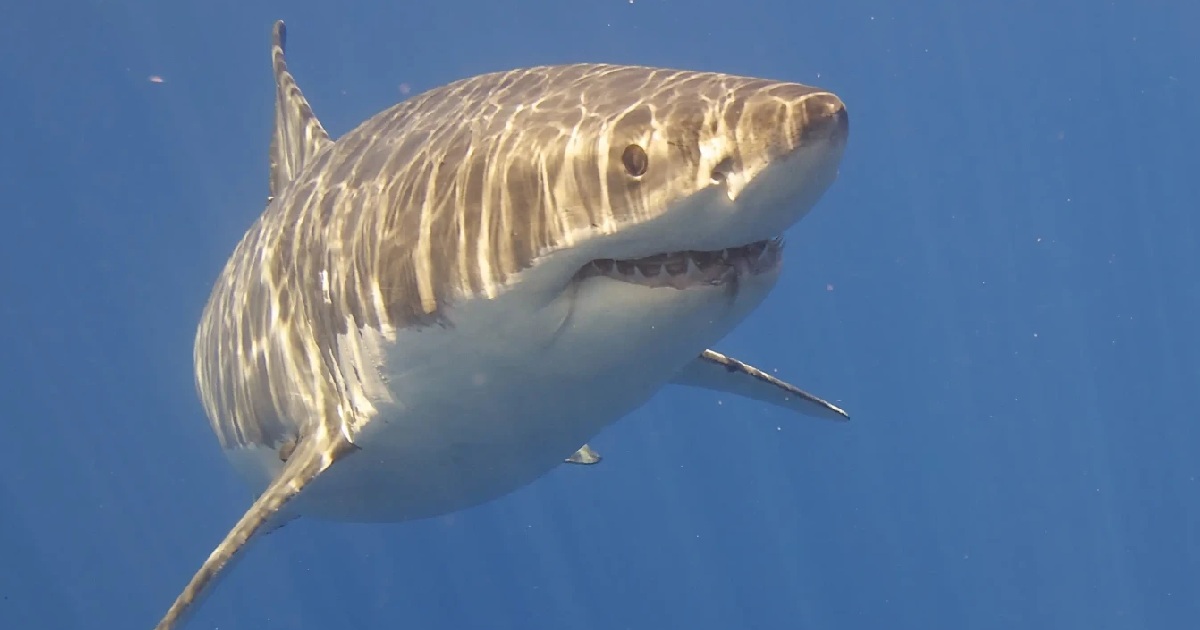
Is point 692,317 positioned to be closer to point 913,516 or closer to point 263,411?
point 263,411

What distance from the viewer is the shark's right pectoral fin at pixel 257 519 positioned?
3717 mm

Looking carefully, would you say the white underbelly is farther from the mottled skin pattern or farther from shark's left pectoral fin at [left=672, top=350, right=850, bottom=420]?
shark's left pectoral fin at [left=672, top=350, right=850, bottom=420]

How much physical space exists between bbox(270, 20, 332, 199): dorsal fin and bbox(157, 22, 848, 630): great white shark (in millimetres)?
729

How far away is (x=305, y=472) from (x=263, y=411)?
87 centimetres

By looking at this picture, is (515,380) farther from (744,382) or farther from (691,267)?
(744,382)

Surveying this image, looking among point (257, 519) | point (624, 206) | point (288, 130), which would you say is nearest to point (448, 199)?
point (624, 206)

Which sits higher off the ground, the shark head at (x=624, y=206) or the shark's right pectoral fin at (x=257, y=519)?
the shark head at (x=624, y=206)

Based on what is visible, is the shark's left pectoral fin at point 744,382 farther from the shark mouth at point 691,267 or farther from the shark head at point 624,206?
the shark mouth at point 691,267

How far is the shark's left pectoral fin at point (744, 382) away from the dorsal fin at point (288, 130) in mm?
2645

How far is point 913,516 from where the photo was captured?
90.9 feet

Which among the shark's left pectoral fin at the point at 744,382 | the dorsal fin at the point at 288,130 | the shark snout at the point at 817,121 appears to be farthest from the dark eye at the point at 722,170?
the dorsal fin at the point at 288,130

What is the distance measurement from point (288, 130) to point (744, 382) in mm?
3484

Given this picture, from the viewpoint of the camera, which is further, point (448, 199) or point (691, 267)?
point (448, 199)

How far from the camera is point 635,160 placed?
2.20 m
